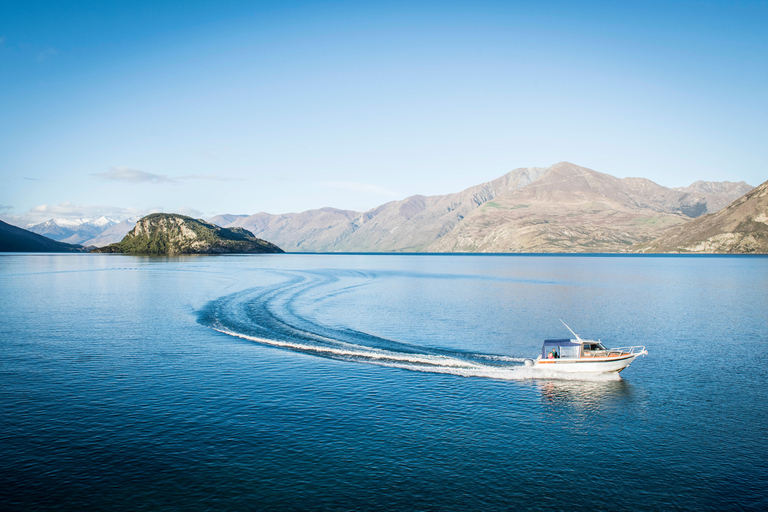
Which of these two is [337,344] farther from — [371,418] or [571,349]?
[571,349]

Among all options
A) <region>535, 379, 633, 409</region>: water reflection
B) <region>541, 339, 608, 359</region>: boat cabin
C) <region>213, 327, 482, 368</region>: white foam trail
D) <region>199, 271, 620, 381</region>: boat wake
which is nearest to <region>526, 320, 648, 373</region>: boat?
<region>541, 339, 608, 359</region>: boat cabin

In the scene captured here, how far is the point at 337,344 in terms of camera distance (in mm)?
63281

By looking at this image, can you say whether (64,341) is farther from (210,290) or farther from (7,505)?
(210,290)

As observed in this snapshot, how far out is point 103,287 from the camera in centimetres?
13525

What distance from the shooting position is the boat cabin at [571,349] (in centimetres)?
5047

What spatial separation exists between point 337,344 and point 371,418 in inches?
1053

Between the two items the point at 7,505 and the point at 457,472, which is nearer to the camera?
the point at 7,505

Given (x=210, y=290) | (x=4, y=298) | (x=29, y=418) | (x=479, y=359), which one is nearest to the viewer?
(x=29, y=418)

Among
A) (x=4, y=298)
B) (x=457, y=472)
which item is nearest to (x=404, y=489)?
(x=457, y=472)

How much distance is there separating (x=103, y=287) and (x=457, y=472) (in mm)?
138455

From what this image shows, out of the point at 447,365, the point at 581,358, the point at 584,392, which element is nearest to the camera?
the point at 584,392

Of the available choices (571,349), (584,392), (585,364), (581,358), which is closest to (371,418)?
(584,392)

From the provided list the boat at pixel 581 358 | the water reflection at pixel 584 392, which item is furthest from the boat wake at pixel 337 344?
the water reflection at pixel 584 392

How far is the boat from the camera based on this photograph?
49219 millimetres
